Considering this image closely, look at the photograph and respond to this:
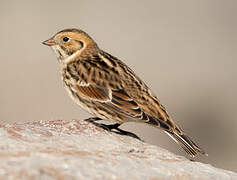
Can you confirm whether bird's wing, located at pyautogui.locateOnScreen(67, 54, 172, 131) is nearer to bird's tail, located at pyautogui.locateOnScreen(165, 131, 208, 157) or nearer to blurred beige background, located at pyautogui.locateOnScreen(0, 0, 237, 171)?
bird's tail, located at pyautogui.locateOnScreen(165, 131, 208, 157)

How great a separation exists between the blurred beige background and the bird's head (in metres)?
5.30

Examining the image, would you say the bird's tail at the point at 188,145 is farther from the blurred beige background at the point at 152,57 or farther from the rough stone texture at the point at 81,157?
the blurred beige background at the point at 152,57

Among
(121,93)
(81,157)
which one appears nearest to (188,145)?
(121,93)

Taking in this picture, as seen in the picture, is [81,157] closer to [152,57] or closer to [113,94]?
[113,94]

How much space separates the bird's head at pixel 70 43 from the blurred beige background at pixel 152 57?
530 centimetres

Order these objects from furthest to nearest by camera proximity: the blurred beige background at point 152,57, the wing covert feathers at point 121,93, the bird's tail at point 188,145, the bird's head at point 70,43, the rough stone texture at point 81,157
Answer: the blurred beige background at point 152,57 < the bird's head at point 70,43 < the wing covert feathers at point 121,93 < the bird's tail at point 188,145 < the rough stone texture at point 81,157

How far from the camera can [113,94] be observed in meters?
9.04

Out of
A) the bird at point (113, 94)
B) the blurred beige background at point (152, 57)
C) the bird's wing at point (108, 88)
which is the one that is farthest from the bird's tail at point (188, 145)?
the blurred beige background at point (152, 57)

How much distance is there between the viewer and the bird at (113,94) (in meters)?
8.64

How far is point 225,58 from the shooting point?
1998 cm

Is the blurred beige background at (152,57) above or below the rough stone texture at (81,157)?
below

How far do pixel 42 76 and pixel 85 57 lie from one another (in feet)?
25.3

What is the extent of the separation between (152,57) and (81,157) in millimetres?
12741

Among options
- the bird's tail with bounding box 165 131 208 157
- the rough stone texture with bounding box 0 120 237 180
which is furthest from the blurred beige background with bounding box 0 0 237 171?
the rough stone texture with bounding box 0 120 237 180
